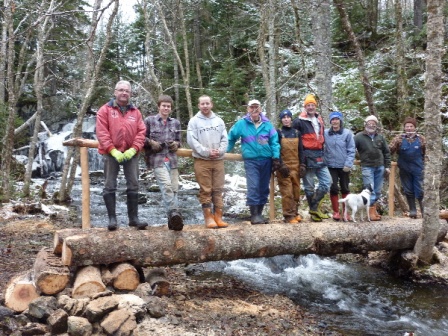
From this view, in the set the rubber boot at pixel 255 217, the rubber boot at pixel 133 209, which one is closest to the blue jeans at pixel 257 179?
the rubber boot at pixel 255 217

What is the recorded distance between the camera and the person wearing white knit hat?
7.60m

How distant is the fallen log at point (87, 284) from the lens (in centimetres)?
478

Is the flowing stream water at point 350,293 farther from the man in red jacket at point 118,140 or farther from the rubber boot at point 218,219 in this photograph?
the man in red jacket at point 118,140

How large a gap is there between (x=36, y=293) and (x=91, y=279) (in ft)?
2.15

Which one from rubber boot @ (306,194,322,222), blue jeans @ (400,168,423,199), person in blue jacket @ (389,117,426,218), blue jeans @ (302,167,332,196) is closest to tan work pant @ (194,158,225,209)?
blue jeans @ (302,167,332,196)

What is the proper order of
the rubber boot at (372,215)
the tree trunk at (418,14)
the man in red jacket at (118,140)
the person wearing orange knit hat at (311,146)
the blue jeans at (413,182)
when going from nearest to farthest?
the man in red jacket at (118,140) < the person wearing orange knit hat at (311,146) < the rubber boot at (372,215) < the blue jeans at (413,182) < the tree trunk at (418,14)

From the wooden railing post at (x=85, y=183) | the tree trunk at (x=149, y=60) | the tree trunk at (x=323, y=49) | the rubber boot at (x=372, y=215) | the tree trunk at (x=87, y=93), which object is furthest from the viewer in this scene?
the tree trunk at (x=149, y=60)

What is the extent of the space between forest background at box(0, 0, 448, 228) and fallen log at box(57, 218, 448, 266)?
1609mm

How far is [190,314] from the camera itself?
16.2 feet

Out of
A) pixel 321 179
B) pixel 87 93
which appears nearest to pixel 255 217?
pixel 321 179

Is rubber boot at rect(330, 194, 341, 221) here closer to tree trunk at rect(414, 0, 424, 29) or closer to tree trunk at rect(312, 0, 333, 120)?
tree trunk at rect(312, 0, 333, 120)

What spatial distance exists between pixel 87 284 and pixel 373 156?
18.3 ft

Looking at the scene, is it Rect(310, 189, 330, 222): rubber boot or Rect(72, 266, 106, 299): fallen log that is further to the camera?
Rect(310, 189, 330, 222): rubber boot

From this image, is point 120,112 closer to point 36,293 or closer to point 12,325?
point 36,293
